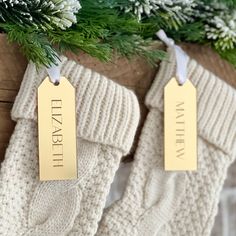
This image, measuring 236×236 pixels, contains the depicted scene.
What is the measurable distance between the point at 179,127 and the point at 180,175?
91mm

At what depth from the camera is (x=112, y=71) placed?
115 centimetres

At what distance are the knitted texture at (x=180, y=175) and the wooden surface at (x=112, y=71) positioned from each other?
21 millimetres

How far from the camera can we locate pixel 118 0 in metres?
1.10

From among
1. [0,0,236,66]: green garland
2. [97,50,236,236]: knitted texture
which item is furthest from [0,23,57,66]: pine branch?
[97,50,236,236]: knitted texture

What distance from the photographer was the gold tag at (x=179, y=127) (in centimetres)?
118

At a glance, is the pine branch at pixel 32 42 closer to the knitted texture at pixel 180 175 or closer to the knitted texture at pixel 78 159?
the knitted texture at pixel 78 159

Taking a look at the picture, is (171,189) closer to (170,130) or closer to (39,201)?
(170,130)

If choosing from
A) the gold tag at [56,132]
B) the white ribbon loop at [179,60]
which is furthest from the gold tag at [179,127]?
the gold tag at [56,132]

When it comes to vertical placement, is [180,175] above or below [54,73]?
below

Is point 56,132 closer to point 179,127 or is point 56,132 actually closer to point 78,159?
point 78,159

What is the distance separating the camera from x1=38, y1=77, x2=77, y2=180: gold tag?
Result: 1069mm

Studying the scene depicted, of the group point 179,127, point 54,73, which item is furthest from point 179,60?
point 54,73

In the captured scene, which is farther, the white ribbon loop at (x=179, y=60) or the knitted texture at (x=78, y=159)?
the white ribbon loop at (x=179, y=60)

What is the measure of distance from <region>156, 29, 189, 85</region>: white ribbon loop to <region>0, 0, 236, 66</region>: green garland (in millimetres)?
26
